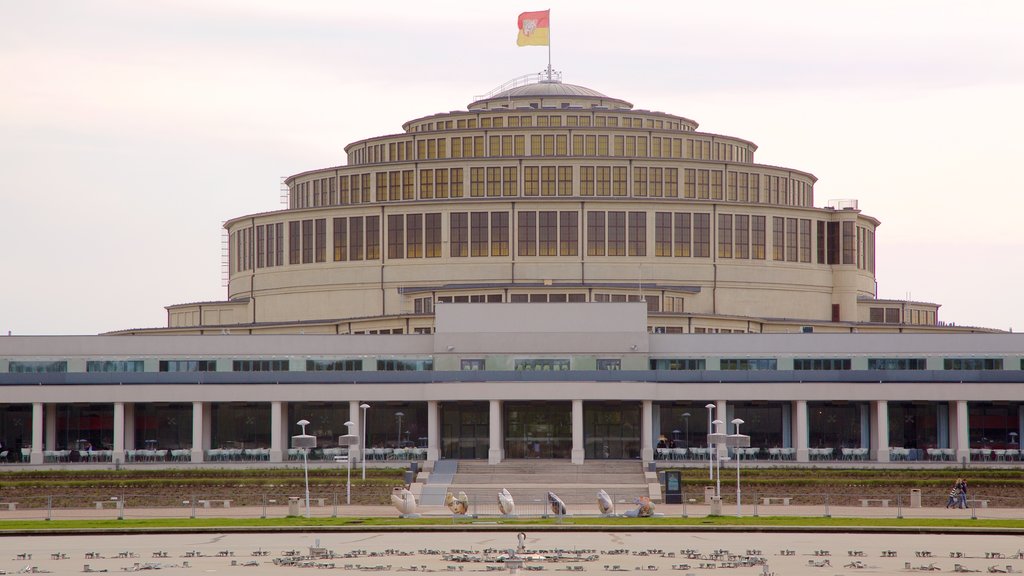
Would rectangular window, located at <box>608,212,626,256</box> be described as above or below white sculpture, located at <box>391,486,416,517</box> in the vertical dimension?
above

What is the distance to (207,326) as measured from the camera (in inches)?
4766

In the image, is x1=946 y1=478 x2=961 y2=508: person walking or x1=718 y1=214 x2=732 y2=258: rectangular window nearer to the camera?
x1=946 y1=478 x2=961 y2=508: person walking

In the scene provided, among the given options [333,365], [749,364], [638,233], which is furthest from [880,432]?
[333,365]

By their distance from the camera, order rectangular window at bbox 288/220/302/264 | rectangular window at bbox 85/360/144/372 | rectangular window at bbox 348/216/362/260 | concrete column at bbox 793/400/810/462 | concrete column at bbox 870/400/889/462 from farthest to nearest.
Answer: rectangular window at bbox 288/220/302/264 < rectangular window at bbox 348/216/362/260 < rectangular window at bbox 85/360/144/372 < concrete column at bbox 793/400/810/462 < concrete column at bbox 870/400/889/462

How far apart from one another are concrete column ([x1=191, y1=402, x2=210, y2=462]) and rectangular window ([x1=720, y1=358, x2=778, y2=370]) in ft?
102

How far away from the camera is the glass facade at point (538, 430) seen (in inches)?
3912

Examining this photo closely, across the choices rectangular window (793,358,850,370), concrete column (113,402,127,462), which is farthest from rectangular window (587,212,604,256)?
concrete column (113,402,127,462)

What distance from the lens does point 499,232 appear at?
4582 inches

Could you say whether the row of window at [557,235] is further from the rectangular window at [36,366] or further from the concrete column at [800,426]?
the rectangular window at [36,366]

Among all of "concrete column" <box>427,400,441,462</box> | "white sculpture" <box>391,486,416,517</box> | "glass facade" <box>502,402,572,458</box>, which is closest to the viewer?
"white sculpture" <box>391,486,416,517</box>

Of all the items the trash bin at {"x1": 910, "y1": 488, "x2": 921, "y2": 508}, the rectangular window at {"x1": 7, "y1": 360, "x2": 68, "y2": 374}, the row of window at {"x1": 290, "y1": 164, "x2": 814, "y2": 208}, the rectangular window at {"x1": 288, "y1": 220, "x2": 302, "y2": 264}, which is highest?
the row of window at {"x1": 290, "y1": 164, "x2": 814, "y2": 208}

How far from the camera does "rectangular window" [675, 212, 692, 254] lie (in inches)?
4582

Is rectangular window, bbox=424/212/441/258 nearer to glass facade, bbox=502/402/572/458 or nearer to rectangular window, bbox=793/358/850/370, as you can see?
glass facade, bbox=502/402/572/458

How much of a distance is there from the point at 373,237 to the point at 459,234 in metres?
6.30
